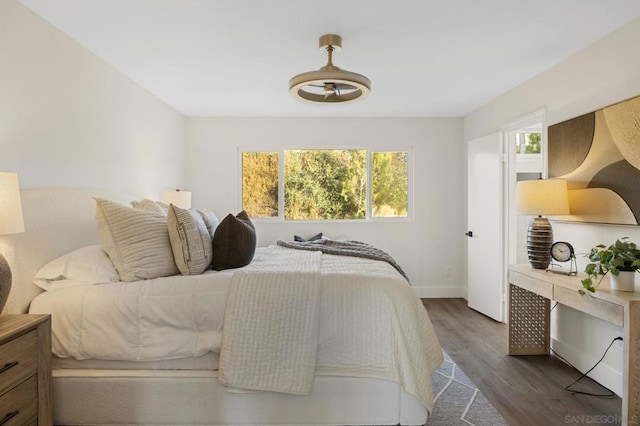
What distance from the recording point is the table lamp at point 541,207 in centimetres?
252

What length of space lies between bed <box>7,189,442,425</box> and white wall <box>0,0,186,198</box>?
787 mm

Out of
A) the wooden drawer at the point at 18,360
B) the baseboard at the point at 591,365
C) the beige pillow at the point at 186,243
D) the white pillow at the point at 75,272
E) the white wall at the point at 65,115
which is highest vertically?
the white wall at the point at 65,115

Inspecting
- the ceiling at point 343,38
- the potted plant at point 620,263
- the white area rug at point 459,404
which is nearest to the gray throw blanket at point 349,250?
the white area rug at point 459,404

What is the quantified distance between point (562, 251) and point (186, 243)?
2601 millimetres

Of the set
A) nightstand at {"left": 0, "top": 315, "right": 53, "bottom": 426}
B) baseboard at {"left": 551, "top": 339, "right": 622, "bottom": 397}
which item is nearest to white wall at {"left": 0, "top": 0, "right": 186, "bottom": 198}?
nightstand at {"left": 0, "top": 315, "right": 53, "bottom": 426}

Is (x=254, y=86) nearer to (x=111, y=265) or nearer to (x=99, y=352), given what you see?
(x=111, y=265)

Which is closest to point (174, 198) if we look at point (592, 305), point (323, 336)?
point (323, 336)

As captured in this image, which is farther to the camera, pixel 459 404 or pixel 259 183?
pixel 259 183

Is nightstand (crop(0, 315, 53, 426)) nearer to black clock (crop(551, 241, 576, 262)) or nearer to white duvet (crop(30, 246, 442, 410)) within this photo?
white duvet (crop(30, 246, 442, 410))

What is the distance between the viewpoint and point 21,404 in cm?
150

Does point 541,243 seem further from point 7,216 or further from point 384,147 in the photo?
point 7,216

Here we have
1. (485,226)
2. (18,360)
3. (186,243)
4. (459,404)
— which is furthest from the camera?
(485,226)

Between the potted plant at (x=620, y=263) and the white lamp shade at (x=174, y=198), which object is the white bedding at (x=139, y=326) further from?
the potted plant at (x=620, y=263)

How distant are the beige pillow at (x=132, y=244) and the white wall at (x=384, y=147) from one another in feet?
8.40
